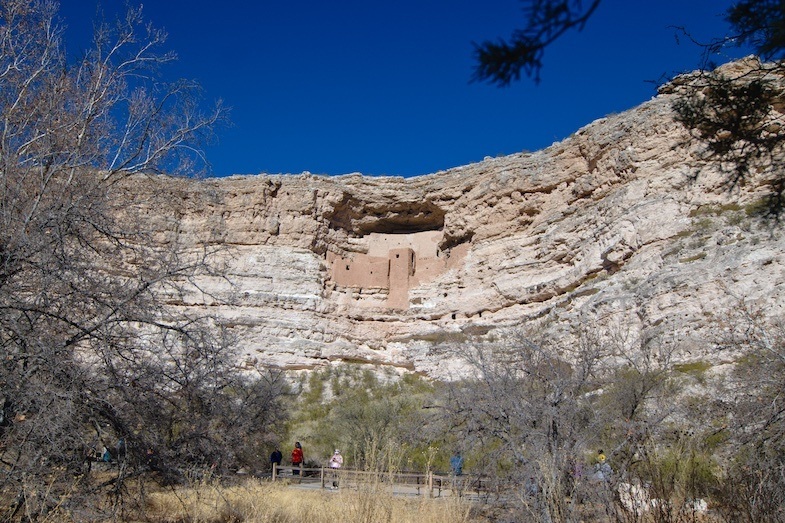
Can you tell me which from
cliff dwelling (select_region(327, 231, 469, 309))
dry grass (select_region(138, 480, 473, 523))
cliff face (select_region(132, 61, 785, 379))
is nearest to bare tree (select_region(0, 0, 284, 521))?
dry grass (select_region(138, 480, 473, 523))

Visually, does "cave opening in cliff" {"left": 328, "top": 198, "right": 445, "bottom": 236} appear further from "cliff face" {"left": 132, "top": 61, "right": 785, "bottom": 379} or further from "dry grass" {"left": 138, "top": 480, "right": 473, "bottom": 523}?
"dry grass" {"left": 138, "top": 480, "right": 473, "bottom": 523}

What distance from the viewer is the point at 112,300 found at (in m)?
5.22

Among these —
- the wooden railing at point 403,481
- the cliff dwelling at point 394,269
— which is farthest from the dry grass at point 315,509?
the cliff dwelling at point 394,269

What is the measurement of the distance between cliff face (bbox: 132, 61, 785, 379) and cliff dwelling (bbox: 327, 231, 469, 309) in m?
0.06

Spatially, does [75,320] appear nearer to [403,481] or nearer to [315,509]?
[315,509]

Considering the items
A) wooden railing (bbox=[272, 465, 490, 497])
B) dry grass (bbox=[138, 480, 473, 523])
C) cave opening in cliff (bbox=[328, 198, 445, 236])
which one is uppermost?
cave opening in cliff (bbox=[328, 198, 445, 236])

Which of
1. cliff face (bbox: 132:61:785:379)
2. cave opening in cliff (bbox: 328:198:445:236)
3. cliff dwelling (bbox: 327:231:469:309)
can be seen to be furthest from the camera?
cave opening in cliff (bbox: 328:198:445:236)

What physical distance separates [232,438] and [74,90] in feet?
12.4

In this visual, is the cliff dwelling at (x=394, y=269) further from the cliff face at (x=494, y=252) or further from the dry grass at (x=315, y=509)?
the dry grass at (x=315, y=509)

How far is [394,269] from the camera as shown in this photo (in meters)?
26.0

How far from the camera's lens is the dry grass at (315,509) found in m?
5.14

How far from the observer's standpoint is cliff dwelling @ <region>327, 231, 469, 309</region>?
25.4 meters

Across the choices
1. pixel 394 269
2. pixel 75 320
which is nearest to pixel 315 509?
pixel 75 320

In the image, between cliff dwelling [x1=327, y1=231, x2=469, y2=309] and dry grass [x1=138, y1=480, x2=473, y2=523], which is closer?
dry grass [x1=138, y1=480, x2=473, y2=523]
